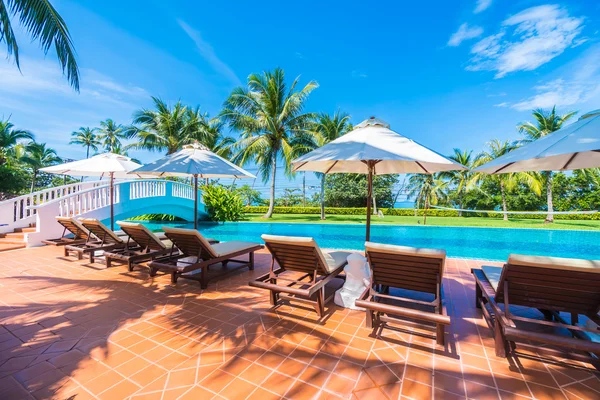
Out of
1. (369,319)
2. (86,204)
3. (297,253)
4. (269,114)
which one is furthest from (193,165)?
(269,114)

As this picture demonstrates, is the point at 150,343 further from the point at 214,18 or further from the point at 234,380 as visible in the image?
the point at 214,18

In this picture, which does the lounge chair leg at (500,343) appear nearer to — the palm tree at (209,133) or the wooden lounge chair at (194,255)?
the wooden lounge chair at (194,255)

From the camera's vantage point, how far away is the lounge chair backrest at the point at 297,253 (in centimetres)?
351

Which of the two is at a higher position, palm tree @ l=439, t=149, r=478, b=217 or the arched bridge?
palm tree @ l=439, t=149, r=478, b=217

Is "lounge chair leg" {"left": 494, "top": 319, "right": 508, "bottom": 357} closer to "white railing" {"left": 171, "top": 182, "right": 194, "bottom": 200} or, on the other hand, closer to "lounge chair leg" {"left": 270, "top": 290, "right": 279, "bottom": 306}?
"lounge chair leg" {"left": 270, "top": 290, "right": 279, "bottom": 306}

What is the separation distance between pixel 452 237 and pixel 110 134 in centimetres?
4189

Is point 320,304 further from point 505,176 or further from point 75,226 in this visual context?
point 505,176

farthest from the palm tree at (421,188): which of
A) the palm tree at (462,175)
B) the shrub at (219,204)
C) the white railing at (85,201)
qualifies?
the white railing at (85,201)

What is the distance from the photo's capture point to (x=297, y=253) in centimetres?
370

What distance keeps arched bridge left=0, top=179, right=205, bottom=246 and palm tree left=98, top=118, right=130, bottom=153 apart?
2746 cm

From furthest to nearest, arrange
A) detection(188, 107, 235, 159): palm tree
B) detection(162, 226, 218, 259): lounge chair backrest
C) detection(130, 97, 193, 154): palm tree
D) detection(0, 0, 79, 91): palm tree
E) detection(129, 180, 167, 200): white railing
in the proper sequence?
detection(188, 107, 235, 159): palm tree
detection(130, 97, 193, 154): palm tree
detection(129, 180, 167, 200): white railing
detection(162, 226, 218, 259): lounge chair backrest
detection(0, 0, 79, 91): palm tree

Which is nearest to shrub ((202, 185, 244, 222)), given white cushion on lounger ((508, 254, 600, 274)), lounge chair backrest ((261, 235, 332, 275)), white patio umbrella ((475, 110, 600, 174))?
lounge chair backrest ((261, 235, 332, 275))

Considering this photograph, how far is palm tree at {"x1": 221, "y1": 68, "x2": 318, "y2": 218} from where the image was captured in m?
18.2

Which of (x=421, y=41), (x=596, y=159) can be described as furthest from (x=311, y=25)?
(x=596, y=159)
